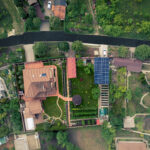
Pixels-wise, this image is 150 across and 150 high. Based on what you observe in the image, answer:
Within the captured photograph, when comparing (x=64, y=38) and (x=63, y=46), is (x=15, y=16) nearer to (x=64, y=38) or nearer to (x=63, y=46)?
(x=64, y=38)

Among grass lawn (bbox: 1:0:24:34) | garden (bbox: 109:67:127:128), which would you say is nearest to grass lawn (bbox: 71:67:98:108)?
garden (bbox: 109:67:127:128)

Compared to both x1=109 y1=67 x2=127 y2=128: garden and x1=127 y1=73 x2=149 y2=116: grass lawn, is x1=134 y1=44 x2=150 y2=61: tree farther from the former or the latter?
x1=109 y1=67 x2=127 y2=128: garden

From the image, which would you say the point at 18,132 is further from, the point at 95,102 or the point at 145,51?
the point at 145,51

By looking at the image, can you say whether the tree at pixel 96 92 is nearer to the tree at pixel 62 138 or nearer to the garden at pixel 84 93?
the garden at pixel 84 93

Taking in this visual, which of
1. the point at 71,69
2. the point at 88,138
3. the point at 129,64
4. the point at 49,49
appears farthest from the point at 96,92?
the point at 49,49

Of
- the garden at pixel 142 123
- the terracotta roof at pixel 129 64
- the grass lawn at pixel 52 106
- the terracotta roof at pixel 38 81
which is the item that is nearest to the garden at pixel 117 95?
the terracotta roof at pixel 129 64

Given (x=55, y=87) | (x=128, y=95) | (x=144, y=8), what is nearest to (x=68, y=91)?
(x=55, y=87)
